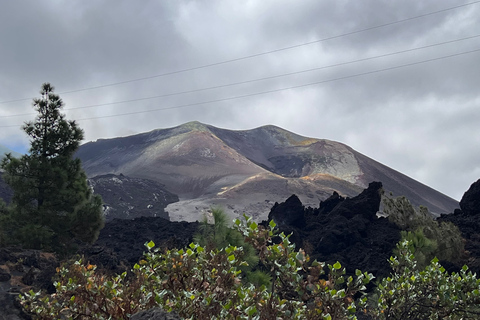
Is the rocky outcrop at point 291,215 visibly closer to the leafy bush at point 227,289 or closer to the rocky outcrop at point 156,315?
the leafy bush at point 227,289

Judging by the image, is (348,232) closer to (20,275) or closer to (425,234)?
(425,234)

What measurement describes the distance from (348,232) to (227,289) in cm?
2090

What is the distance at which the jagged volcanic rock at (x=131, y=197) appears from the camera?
56.9m

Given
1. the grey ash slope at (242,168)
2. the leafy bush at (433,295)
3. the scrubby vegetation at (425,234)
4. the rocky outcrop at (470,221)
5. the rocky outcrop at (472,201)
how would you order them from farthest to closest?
the grey ash slope at (242,168)
the rocky outcrop at (472,201)
the rocky outcrop at (470,221)
the scrubby vegetation at (425,234)
the leafy bush at (433,295)

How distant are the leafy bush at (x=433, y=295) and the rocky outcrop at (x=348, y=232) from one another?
38.5ft

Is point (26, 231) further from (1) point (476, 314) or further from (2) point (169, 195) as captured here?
(2) point (169, 195)

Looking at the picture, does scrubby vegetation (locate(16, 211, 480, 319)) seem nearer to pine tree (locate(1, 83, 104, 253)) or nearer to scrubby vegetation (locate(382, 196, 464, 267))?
scrubby vegetation (locate(382, 196, 464, 267))

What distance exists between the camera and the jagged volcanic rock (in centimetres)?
5688

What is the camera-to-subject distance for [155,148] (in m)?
96.3

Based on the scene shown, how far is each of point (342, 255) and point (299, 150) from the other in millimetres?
88698

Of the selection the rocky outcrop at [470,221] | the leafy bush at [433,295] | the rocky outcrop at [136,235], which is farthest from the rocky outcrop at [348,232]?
the leafy bush at [433,295]

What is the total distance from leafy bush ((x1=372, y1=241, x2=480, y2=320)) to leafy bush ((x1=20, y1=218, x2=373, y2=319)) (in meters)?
1.25

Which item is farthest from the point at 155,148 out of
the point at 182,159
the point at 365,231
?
the point at 365,231

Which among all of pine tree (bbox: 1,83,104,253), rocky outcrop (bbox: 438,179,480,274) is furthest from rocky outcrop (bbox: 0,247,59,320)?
rocky outcrop (bbox: 438,179,480,274)
